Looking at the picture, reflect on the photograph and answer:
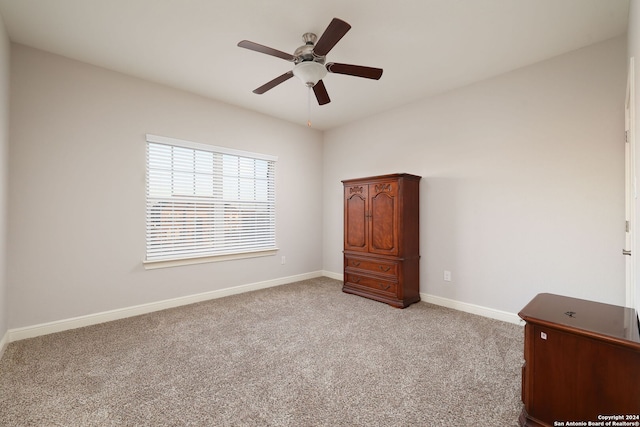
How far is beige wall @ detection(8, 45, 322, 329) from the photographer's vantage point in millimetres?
2557

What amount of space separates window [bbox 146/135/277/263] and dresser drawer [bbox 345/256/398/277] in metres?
1.24

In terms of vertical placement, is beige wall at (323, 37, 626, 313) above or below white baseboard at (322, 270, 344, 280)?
above

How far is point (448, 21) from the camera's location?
2207mm

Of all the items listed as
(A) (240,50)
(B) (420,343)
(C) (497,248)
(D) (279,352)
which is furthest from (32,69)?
(C) (497,248)

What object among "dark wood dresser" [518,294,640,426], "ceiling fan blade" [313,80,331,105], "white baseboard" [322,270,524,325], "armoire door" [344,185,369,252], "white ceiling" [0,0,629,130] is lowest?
"white baseboard" [322,270,524,325]

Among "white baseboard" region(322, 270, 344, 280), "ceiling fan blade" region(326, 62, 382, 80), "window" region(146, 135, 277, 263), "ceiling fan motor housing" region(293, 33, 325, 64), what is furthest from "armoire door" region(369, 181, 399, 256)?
"ceiling fan motor housing" region(293, 33, 325, 64)

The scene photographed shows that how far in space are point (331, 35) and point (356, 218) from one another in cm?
248

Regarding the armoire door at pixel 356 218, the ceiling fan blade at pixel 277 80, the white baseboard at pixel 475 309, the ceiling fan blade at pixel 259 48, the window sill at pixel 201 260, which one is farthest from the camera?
the armoire door at pixel 356 218

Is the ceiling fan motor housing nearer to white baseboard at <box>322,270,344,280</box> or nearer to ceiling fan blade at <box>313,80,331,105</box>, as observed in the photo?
ceiling fan blade at <box>313,80,331,105</box>

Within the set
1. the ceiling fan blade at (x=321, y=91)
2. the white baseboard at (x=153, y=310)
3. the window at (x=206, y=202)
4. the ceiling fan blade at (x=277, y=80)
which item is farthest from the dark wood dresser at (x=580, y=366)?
the window at (x=206, y=202)

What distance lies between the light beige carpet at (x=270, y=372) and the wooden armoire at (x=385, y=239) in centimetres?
50

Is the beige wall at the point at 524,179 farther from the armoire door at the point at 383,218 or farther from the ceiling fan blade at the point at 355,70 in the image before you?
the ceiling fan blade at the point at 355,70

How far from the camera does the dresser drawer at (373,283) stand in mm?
3486

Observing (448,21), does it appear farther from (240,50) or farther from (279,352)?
(279,352)
